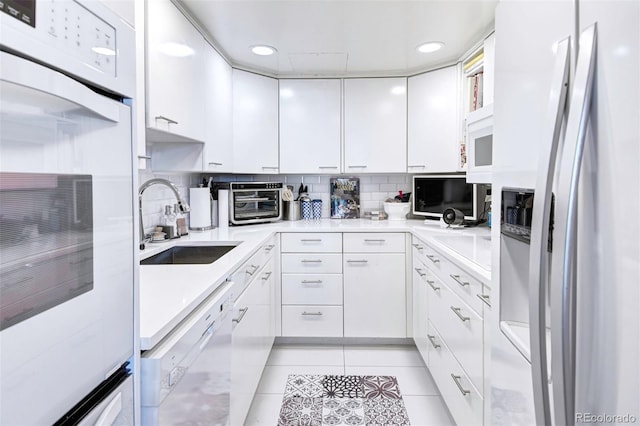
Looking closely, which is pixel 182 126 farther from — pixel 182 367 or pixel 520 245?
pixel 520 245

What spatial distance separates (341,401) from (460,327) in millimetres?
904

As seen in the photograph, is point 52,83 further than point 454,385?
No

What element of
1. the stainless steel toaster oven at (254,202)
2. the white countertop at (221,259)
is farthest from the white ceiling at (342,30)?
the white countertop at (221,259)

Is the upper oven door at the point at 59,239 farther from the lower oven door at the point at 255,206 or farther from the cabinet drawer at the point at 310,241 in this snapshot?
the lower oven door at the point at 255,206

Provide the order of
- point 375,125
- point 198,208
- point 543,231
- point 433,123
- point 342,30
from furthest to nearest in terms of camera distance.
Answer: point 375,125, point 433,123, point 198,208, point 342,30, point 543,231

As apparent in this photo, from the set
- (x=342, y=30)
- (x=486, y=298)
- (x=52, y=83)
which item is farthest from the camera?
(x=342, y=30)

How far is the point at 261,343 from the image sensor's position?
2162 mm

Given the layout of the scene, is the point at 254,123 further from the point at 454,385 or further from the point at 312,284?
the point at 454,385

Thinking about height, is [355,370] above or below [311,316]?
below

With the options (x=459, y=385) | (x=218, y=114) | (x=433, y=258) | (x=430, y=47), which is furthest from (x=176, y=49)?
(x=459, y=385)

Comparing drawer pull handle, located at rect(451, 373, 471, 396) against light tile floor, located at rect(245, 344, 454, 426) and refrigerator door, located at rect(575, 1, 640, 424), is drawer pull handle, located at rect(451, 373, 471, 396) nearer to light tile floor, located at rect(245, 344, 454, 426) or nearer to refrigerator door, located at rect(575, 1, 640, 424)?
light tile floor, located at rect(245, 344, 454, 426)

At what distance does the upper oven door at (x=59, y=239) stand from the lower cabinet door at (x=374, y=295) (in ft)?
7.21

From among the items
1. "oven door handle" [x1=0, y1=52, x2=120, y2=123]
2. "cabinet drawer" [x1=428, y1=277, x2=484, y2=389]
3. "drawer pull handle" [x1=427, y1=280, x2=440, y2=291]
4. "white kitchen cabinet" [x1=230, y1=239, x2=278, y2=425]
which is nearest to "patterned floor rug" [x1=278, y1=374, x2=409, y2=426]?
"white kitchen cabinet" [x1=230, y1=239, x2=278, y2=425]

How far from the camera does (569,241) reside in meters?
0.56
